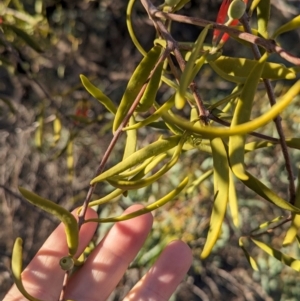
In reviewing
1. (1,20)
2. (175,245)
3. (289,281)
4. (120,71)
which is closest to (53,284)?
(175,245)

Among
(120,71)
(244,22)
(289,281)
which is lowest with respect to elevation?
(289,281)

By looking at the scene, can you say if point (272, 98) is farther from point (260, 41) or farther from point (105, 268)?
point (105, 268)

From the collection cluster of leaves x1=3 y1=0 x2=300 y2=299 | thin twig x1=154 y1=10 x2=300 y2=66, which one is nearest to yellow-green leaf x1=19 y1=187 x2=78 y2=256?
cluster of leaves x1=3 y1=0 x2=300 y2=299

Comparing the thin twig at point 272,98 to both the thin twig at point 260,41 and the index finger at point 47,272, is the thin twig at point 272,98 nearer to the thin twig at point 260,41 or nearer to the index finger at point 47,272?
the thin twig at point 260,41

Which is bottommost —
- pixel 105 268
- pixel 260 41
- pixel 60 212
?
pixel 105 268

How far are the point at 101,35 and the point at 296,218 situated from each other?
174 cm

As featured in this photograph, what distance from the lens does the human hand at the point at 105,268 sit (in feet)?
4.17

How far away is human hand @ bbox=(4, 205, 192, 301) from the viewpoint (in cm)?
127

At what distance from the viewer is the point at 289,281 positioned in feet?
6.33

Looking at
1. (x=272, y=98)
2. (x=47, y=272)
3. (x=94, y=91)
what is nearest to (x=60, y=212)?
(x=94, y=91)

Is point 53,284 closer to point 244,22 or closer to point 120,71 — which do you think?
point 244,22

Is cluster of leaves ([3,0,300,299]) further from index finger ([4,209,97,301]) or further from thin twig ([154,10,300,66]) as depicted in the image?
index finger ([4,209,97,301])

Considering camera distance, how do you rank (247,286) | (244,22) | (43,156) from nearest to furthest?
1. (244,22)
2. (247,286)
3. (43,156)

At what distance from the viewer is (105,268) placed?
1.31m
